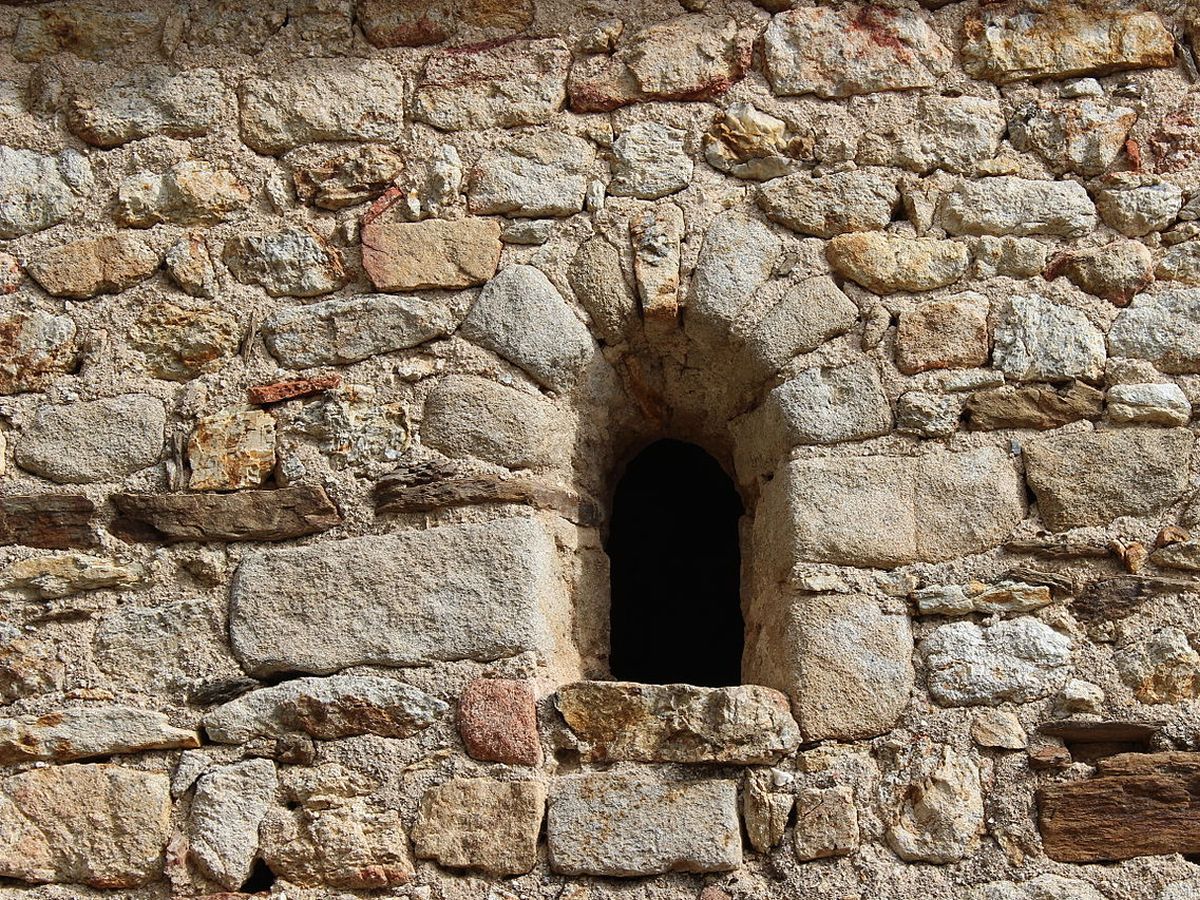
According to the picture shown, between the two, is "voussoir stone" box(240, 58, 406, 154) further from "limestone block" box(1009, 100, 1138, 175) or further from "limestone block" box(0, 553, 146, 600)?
"limestone block" box(1009, 100, 1138, 175)

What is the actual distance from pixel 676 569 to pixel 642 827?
156 cm

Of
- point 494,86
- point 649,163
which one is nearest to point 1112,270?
point 649,163

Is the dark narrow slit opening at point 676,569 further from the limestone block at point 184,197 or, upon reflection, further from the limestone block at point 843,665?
the limestone block at point 184,197

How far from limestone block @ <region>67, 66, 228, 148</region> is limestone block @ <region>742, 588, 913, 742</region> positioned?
1814mm

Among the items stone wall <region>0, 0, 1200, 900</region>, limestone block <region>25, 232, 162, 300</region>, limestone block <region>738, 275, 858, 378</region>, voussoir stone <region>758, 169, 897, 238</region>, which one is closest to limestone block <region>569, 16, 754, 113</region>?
stone wall <region>0, 0, 1200, 900</region>

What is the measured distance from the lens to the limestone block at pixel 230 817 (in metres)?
2.57

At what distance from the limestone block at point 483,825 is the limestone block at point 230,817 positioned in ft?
1.08

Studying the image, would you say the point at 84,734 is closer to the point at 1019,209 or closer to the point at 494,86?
the point at 494,86

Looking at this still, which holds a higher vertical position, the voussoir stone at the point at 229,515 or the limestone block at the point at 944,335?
the limestone block at the point at 944,335

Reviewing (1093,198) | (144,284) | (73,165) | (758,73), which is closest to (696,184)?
(758,73)

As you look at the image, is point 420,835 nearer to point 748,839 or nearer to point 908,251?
point 748,839

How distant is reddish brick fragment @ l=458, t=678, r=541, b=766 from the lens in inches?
101

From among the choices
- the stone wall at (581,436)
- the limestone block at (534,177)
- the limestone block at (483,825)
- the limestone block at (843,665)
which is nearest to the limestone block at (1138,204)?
the stone wall at (581,436)

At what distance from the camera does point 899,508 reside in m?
2.68
